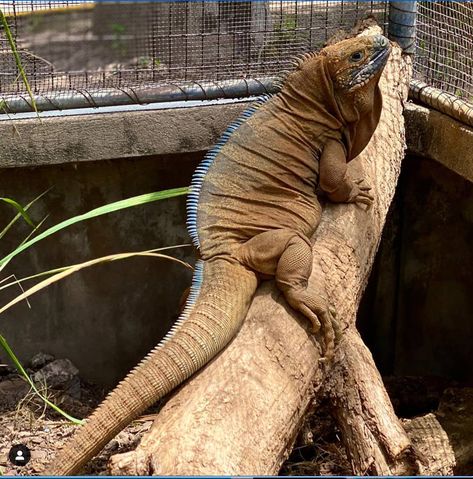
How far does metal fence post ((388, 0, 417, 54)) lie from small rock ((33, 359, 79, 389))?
9.45ft

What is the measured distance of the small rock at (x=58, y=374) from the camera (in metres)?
5.26

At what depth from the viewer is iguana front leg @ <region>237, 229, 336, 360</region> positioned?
3.77 m

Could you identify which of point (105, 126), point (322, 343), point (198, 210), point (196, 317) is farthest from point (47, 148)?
point (322, 343)

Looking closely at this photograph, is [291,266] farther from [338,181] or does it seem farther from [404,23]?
[404,23]

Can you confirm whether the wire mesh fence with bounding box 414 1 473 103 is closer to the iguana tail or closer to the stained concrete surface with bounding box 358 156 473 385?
the stained concrete surface with bounding box 358 156 473 385

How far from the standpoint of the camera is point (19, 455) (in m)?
4.42

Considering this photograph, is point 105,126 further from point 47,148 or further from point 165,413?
point 165,413

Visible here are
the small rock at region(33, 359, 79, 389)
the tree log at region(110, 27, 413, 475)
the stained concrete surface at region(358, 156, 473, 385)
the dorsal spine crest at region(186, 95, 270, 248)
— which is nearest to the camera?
the tree log at region(110, 27, 413, 475)

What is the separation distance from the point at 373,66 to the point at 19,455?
2656mm

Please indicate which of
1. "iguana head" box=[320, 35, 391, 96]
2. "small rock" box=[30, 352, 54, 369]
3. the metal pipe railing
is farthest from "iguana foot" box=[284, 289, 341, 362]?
"small rock" box=[30, 352, 54, 369]

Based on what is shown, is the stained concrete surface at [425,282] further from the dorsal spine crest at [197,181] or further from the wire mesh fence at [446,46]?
the dorsal spine crest at [197,181]

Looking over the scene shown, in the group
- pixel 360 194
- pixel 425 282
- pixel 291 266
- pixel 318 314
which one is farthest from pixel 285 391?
pixel 425 282

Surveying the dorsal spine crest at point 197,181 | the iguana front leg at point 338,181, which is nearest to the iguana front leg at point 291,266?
the dorsal spine crest at point 197,181

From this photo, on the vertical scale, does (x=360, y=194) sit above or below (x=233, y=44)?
below
